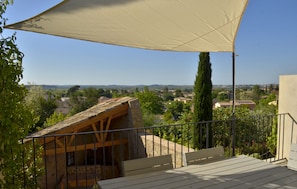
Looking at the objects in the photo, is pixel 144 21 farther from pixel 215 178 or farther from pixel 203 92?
pixel 203 92

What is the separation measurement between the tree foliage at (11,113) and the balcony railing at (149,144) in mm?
276

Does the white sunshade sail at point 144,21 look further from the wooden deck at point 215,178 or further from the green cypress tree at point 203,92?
the green cypress tree at point 203,92

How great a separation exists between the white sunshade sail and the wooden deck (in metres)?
1.93

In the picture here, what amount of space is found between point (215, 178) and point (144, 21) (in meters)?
2.18

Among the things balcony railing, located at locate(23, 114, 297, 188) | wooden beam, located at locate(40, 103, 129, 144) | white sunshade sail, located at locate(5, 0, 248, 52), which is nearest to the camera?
white sunshade sail, located at locate(5, 0, 248, 52)

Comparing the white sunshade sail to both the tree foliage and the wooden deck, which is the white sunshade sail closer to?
the tree foliage

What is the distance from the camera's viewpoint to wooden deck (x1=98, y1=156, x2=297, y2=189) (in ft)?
7.61

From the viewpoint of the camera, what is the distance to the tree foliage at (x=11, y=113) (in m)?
2.38

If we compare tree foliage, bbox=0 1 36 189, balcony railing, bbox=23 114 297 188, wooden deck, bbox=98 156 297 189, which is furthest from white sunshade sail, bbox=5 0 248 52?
wooden deck, bbox=98 156 297 189

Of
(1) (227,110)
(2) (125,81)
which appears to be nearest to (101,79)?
(2) (125,81)

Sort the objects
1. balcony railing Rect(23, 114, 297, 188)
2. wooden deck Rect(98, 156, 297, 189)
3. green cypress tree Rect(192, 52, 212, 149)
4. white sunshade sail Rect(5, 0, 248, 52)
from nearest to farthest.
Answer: wooden deck Rect(98, 156, 297, 189)
white sunshade sail Rect(5, 0, 248, 52)
balcony railing Rect(23, 114, 297, 188)
green cypress tree Rect(192, 52, 212, 149)

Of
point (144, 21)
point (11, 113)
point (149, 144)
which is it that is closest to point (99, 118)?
point (149, 144)

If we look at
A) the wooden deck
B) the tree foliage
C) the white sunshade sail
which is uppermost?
the white sunshade sail

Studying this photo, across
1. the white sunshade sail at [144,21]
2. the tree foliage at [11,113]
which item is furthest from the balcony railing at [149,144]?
the white sunshade sail at [144,21]
